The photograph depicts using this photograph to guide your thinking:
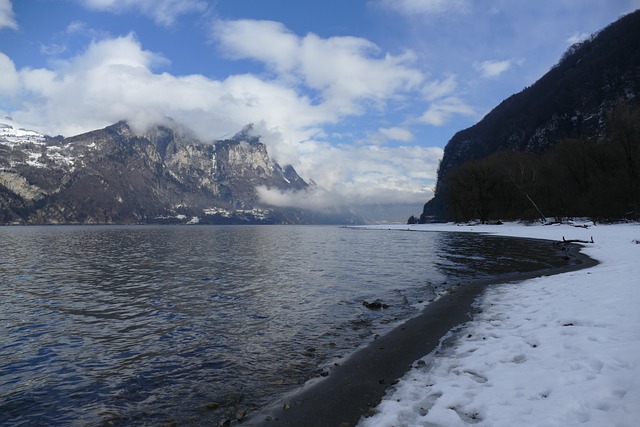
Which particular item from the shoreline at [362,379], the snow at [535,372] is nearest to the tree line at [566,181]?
the snow at [535,372]

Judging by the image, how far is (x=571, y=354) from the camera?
8930mm

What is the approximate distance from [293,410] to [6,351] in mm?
11084

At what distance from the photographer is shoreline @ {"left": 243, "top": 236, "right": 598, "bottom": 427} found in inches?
307

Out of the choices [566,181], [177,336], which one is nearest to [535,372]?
[177,336]

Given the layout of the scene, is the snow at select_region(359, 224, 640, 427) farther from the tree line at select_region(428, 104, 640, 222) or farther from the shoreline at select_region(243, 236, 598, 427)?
the tree line at select_region(428, 104, 640, 222)

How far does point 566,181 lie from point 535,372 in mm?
101338

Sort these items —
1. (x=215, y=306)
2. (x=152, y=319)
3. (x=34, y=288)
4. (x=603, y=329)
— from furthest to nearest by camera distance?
1. (x=34, y=288)
2. (x=215, y=306)
3. (x=152, y=319)
4. (x=603, y=329)

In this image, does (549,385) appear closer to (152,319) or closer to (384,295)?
(384,295)

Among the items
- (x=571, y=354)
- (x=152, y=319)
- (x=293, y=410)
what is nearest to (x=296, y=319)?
(x=152, y=319)

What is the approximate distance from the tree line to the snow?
229 feet

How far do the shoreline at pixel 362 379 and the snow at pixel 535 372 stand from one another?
0.44 meters

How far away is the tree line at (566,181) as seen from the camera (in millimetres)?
69500

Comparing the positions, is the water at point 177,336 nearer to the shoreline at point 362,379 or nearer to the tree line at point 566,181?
the shoreline at point 362,379

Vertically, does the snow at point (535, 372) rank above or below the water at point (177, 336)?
above
